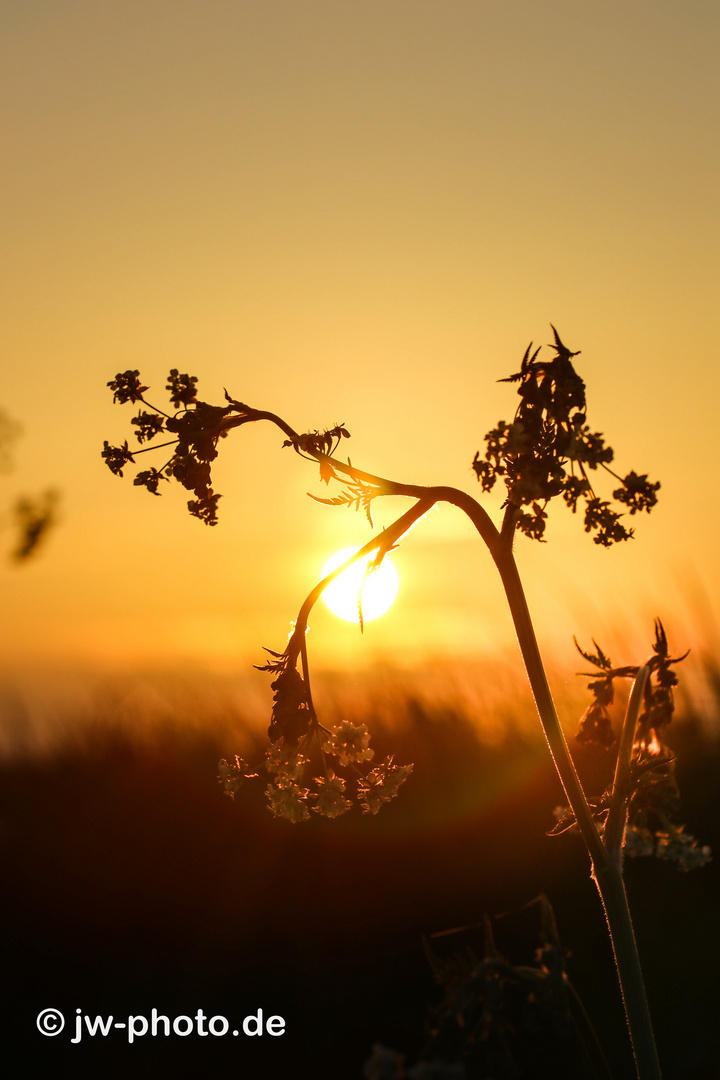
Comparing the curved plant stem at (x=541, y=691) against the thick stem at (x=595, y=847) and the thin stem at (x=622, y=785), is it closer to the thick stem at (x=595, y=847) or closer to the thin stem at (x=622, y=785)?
the thick stem at (x=595, y=847)

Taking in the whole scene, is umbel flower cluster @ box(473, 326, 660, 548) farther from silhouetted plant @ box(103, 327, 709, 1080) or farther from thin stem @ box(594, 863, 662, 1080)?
thin stem @ box(594, 863, 662, 1080)

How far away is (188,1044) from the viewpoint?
6.84 metres

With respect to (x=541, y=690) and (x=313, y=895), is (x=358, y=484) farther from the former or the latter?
(x=313, y=895)

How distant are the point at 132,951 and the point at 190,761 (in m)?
2.33

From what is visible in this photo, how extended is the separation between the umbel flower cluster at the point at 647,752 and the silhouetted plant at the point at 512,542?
0.04 feet

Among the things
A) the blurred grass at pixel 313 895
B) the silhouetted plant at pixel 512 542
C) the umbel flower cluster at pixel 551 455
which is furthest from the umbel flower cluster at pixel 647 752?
the blurred grass at pixel 313 895

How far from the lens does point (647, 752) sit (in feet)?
11.7

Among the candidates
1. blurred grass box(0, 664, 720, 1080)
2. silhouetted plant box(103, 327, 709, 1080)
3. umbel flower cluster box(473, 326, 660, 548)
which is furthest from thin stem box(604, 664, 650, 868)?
blurred grass box(0, 664, 720, 1080)

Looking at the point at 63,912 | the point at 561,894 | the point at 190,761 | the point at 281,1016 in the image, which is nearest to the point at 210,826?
the point at 190,761

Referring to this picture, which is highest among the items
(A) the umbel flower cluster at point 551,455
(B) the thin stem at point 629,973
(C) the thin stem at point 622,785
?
(A) the umbel flower cluster at point 551,455

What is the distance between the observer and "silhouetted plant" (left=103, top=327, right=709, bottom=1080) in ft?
8.78

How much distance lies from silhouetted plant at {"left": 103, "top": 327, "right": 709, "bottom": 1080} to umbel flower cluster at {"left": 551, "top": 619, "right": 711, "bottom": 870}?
0.04ft

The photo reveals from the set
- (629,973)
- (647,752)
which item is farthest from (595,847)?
(647,752)

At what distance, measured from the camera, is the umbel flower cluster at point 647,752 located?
3.33 m
